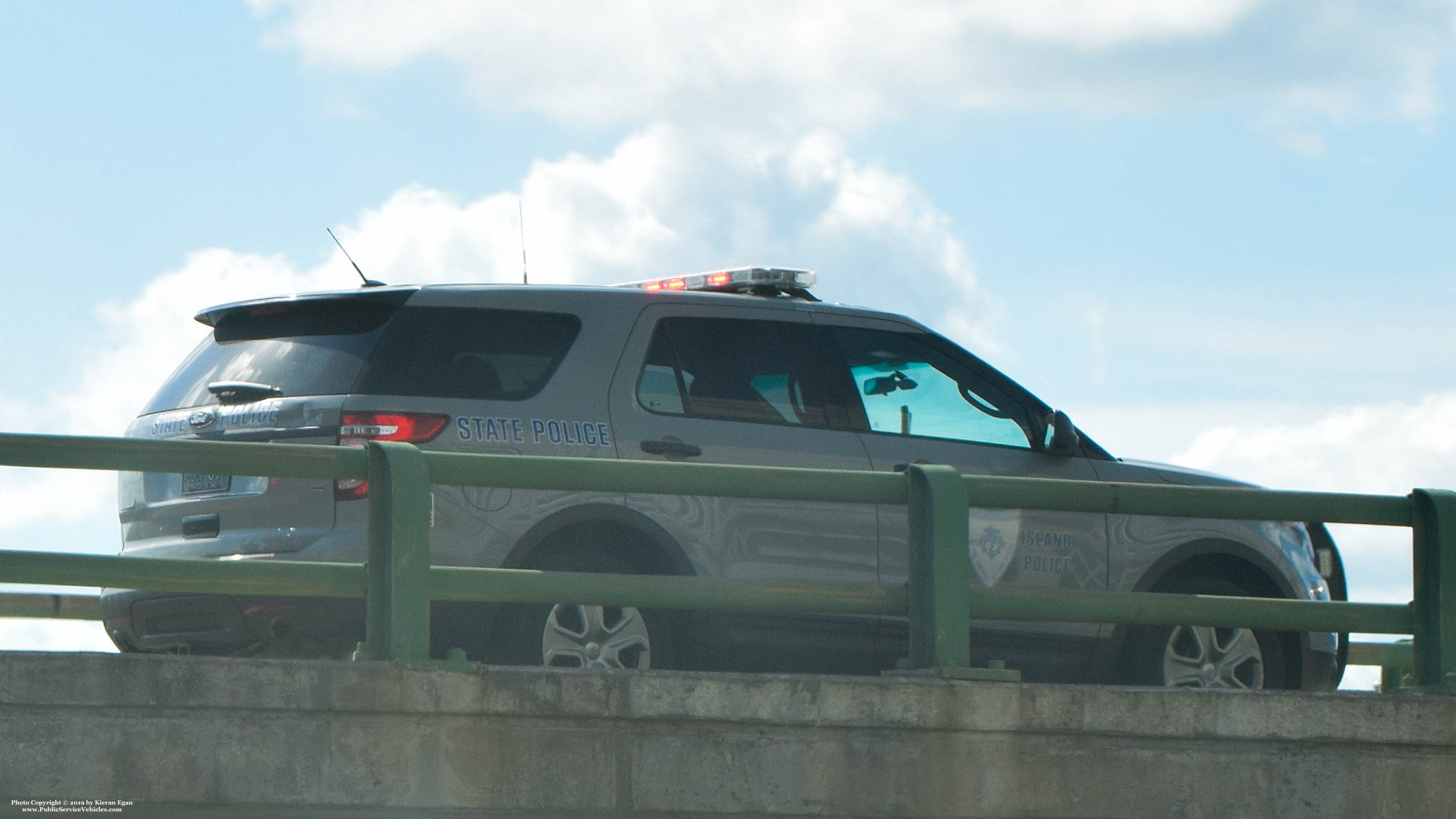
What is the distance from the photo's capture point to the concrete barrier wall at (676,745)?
4945mm

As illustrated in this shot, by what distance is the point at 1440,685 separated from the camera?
20.6ft

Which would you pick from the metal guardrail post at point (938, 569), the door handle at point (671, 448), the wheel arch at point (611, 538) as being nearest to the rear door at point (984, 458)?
the door handle at point (671, 448)

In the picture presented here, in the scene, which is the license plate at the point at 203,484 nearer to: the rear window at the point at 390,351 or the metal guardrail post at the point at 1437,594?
the rear window at the point at 390,351

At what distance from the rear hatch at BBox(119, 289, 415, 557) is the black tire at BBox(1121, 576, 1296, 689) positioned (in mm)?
3289

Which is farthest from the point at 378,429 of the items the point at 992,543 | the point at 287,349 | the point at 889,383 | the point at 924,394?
the point at 992,543

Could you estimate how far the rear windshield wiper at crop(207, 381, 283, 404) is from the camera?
6.99m

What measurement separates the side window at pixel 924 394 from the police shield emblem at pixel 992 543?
42 cm

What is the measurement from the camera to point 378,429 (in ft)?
21.9

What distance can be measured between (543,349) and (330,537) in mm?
1145

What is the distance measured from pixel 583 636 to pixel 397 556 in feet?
4.68

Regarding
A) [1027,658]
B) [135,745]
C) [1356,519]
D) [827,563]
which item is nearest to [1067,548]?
[1027,658]

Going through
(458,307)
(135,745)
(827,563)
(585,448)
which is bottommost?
(135,745)

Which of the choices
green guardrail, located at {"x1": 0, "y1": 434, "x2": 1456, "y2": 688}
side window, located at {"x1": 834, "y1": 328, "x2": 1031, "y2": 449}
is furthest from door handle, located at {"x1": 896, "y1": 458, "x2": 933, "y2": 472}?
green guardrail, located at {"x1": 0, "y1": 434, "x2": 1456, "y2": 688}

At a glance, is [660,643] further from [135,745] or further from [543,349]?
[135,745]
